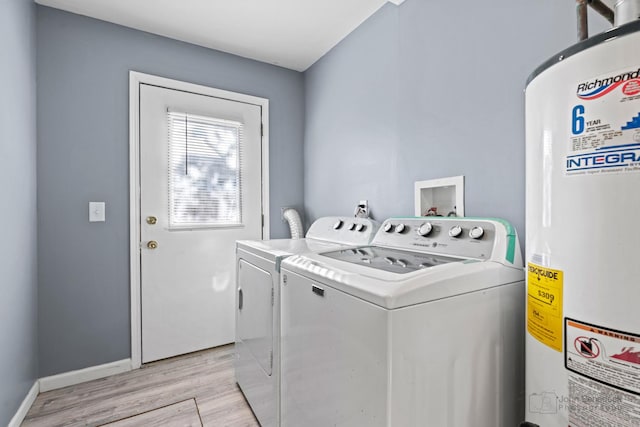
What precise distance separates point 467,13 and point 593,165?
1.19 meters

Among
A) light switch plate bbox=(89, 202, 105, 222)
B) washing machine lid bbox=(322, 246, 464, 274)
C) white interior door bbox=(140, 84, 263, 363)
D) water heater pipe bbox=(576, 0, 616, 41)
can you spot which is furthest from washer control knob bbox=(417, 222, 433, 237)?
light switch plate bbox=(89, 202, 105, 222)

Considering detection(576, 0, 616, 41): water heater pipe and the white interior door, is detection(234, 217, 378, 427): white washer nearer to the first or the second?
the white interior door

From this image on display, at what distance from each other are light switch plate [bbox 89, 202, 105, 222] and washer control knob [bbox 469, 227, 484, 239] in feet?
7.66

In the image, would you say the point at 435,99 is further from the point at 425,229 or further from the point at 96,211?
the point at 96,211

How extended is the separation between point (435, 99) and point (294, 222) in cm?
153

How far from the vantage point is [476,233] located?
118 cm

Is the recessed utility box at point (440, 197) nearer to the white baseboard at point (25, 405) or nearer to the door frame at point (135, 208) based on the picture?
the door frame at point (135, 208)

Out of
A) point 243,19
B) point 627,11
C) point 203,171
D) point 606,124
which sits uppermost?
point 243,19

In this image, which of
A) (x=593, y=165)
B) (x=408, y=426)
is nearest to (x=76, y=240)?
(x=408, y=426)

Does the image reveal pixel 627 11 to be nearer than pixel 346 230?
Yes

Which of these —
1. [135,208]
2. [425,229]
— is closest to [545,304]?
[425,229]

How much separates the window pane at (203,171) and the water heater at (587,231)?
223 cm

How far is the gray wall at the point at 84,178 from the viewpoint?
1.97 m

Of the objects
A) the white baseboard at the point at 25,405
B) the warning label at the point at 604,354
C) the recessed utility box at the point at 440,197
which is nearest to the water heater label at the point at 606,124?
the warning label at the point at 604,354
